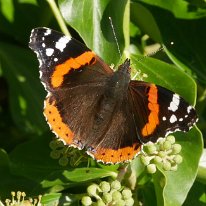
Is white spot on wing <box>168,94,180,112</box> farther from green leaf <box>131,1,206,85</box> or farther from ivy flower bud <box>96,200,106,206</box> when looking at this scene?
green leaf <box>131,1,206,85</box>

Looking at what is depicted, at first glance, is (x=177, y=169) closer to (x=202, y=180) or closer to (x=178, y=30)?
(x=202, y=180)

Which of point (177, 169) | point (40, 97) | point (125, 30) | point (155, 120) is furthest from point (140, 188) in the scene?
point (40, 97)

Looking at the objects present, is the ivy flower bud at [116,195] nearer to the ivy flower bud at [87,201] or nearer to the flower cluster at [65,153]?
the ivy flower bud at [87,201]

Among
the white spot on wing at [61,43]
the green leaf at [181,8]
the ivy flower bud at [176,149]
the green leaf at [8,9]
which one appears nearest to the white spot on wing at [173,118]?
the ivy flower bud at [176,149]

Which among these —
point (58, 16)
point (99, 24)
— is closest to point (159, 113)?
point (99, 24)

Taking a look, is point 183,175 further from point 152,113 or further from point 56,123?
point 56,123

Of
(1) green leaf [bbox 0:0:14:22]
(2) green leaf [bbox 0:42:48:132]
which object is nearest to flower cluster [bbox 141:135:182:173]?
(2) green leaf [bbox 0:42:48:132]
